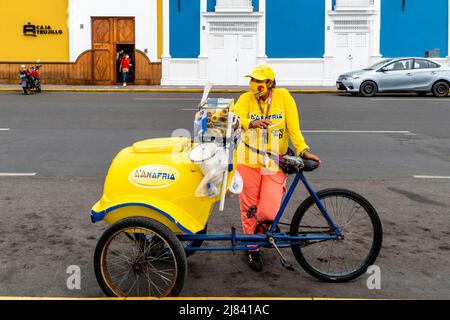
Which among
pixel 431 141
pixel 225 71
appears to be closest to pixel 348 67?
pixel 225 71

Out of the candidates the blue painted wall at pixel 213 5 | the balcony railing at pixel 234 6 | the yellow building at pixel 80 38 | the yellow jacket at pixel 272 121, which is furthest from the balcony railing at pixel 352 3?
the yellow jacket at pixel 272 121

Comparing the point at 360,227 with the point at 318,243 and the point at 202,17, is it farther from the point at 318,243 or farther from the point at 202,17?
the point at 202,17

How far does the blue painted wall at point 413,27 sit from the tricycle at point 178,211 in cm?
2729

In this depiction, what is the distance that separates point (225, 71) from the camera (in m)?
30.6

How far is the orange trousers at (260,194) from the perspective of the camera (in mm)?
4844

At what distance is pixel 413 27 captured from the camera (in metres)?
29.9

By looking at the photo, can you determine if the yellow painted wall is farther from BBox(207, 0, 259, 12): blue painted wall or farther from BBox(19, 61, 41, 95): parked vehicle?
BBox(207, 0, 259, 12): blue painted wall

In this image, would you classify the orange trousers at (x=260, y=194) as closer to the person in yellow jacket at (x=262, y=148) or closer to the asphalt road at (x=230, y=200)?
the person in yellow jacket at (x=262, y=148)

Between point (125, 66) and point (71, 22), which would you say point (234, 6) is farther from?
point (71, 22)

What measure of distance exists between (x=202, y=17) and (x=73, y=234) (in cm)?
2565

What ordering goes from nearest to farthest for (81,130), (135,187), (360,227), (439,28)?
(135,187), (360,227), (81,130), (439,28)

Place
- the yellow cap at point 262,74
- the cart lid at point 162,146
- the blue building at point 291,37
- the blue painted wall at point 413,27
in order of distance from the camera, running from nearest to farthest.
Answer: the cart lid at point 162,146
the yellow cap at point 262,74
the blue painted wall at point 413,27
the blue building at point 291,37

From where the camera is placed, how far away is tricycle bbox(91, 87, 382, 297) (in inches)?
161

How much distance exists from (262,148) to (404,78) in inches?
759
